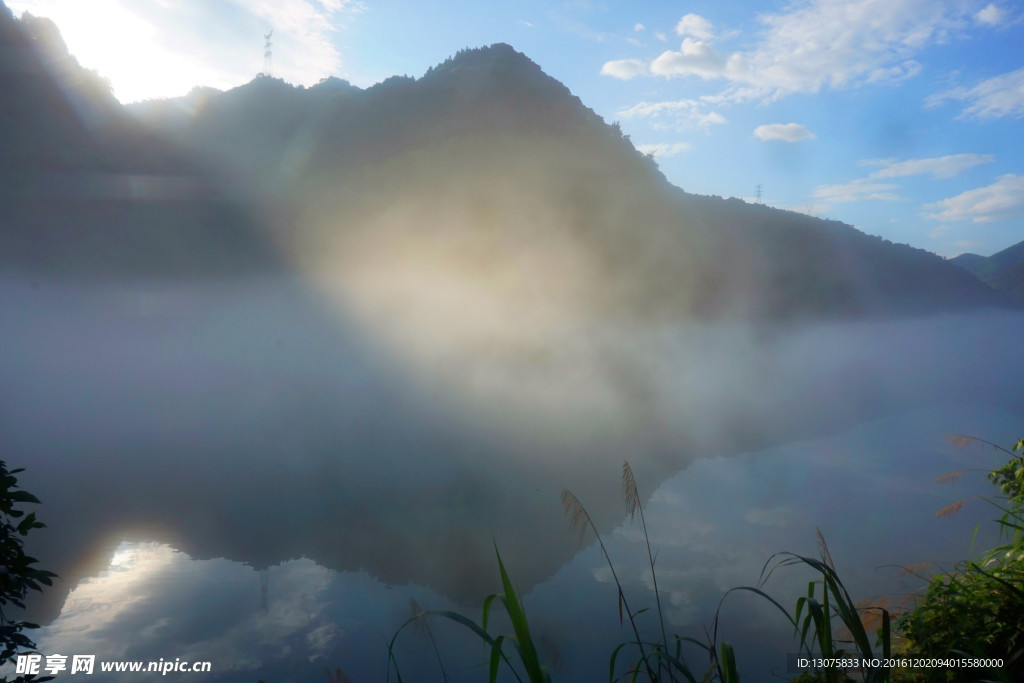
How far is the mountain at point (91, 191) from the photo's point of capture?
17.1 m

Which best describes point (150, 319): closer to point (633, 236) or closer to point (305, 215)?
point (305, 215)

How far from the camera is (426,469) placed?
764cm

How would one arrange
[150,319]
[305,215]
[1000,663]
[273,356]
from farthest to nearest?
1. [305,215]
2. [150,319]
3. [273,356]
4. [1000,663]

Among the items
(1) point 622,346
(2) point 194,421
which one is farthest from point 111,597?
(1) point 622,346

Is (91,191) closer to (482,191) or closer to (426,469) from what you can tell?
(482,191)

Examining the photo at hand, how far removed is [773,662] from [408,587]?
2.69 meters

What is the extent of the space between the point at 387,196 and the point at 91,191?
902 cm

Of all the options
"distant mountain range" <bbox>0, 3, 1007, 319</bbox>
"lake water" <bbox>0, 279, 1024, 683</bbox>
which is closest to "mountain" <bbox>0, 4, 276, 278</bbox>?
"distant mountain range" <bbox>0, 3, 1007, 319</bbox>

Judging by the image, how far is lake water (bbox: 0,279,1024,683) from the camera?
4.03 m

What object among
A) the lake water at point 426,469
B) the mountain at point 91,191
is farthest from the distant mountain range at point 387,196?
the lake water at point 426,469

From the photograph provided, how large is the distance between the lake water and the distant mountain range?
2.10 meters

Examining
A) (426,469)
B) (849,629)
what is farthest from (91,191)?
(849,629)

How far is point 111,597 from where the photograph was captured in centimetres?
424

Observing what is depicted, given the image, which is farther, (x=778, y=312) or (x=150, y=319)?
(x=778, y=312)
